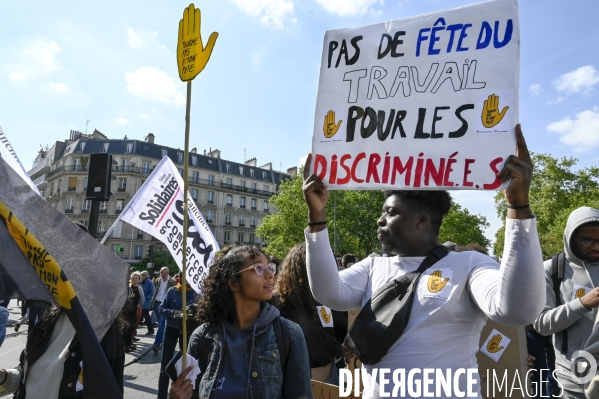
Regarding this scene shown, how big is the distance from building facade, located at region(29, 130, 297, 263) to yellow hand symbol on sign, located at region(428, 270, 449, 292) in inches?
2105

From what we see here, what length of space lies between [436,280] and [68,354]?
2182 mm

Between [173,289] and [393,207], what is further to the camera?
[173,289]

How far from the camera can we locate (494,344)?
3.32 meters

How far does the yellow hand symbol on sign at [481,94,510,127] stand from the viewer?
196 centimetres

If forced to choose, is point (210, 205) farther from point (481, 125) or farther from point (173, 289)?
point (481, 125)

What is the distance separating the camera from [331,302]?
221 centimetres


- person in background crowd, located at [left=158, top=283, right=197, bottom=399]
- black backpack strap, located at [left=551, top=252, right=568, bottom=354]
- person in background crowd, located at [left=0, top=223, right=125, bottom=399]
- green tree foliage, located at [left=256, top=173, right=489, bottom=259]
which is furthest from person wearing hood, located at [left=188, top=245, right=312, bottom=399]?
green tree foliage, located at [left=256, top=173, right=489, bottom=259]

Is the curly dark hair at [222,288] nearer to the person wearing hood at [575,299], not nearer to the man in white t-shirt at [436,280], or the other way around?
the man in white t-shirt at [436,280]

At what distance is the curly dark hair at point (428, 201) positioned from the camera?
2166 mm

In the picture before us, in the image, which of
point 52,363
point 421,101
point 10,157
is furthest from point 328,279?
point 10,157

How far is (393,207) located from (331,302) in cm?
54

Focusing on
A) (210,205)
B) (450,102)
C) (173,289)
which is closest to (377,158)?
(450,102)

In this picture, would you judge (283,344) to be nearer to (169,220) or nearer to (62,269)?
(62,269)

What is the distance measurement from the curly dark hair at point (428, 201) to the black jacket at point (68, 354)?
6.50 ft
